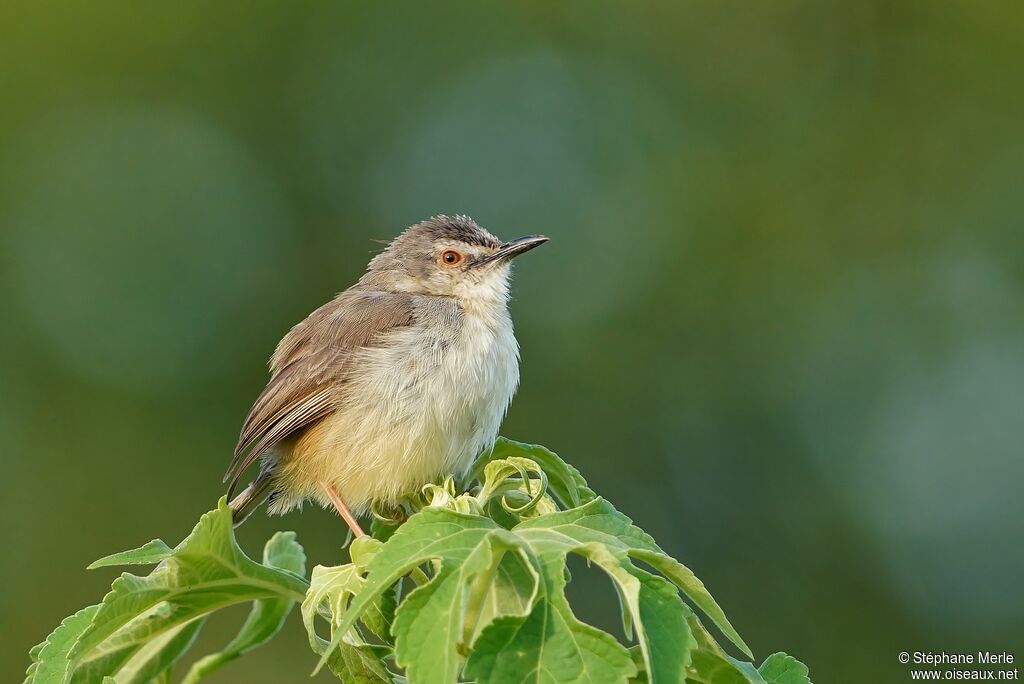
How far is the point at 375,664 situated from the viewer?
280 centimetres

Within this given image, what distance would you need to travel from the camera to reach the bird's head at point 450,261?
5.99 meters

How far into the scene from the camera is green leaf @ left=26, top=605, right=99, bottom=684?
111 inches

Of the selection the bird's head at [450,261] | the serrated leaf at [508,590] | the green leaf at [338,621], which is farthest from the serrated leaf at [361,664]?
the bird's head at [450,261]

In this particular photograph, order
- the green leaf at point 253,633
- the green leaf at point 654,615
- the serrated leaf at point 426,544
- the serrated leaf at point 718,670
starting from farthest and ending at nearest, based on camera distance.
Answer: the green leaf at point 253,633 → the serrated leaf at point 718,670 → the serrated leaf at point 426,544 → the green leaf at point 654,615

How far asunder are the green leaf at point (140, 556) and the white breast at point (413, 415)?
5.93ft

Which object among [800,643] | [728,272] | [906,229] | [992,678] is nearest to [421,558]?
[992,678]

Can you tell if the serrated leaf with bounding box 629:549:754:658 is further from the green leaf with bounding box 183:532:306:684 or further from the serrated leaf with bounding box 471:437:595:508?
the green leaf with bounding box 183:532:306:684

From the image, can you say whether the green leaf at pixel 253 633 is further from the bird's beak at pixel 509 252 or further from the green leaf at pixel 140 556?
the bird's beak at pixel 509 252

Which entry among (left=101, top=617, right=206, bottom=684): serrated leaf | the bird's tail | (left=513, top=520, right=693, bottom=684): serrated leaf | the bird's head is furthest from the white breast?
(left=513, top=520, right=693, bottom=684): serrated leaf

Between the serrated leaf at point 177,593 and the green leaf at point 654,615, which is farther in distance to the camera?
the serrated leaf at point 177,593

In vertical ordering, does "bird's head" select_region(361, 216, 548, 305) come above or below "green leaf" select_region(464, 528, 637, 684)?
above

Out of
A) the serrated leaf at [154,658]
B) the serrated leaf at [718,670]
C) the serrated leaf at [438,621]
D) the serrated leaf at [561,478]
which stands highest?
the serrated leaf at [438,621]

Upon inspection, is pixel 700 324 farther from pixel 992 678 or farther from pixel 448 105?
pixel 992 678

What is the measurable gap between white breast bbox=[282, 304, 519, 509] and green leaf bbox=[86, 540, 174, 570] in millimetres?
1809
